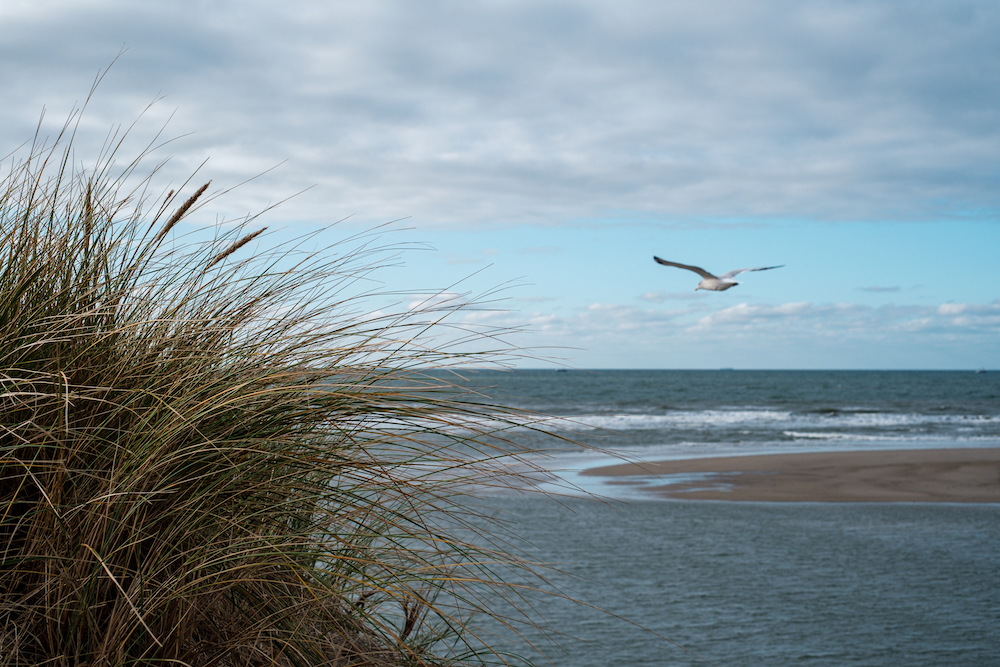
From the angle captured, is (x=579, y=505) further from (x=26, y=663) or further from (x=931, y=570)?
(x=26, y=663)

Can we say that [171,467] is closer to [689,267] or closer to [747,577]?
[747,577]

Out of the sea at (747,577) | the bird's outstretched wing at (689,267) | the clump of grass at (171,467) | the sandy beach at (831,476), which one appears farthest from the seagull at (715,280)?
the clump of grass at (171,467)

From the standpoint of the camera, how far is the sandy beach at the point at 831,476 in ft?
39.3

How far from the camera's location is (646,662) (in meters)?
4.68

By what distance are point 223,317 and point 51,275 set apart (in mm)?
454

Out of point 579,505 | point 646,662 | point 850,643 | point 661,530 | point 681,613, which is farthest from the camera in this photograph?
point 579,505

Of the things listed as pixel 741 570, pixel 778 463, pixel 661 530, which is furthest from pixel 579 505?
pixel 778 463

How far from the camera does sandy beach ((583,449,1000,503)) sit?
39.3ft

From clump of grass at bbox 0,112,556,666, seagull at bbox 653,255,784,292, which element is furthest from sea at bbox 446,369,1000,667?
seagull at bbox 653,255,784,292

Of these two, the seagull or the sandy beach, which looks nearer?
the seagull

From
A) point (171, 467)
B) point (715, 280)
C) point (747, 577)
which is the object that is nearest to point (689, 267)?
point (715, 280)

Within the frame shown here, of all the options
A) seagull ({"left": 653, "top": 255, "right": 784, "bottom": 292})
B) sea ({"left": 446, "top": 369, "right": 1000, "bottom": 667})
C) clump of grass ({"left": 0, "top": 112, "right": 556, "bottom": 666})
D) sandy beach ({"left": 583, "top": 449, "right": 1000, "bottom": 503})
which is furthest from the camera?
sandy beach ({"left": 583, "top": 449, "right": 1000, "bottom": 503})

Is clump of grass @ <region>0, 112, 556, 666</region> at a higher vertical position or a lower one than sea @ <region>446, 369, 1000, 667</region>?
higher

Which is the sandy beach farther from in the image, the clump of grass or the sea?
the clump of grass
